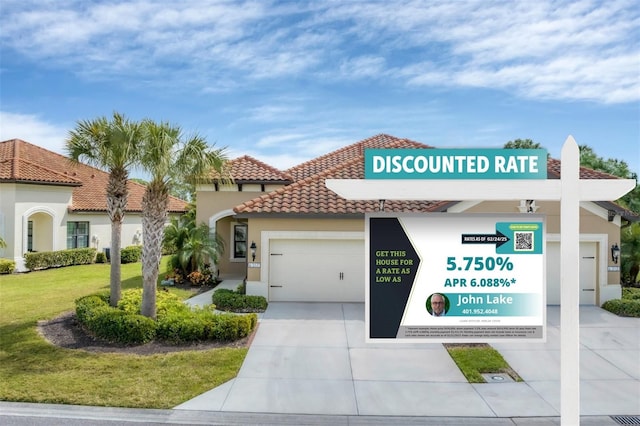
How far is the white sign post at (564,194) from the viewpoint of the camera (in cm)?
494

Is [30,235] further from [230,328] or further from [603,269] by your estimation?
Answer: [603,269]

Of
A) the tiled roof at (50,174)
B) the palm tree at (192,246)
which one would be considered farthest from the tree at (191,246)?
the tiled roof at (50,174)

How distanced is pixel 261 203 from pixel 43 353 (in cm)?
804

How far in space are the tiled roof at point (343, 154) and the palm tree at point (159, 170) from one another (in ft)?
31.2

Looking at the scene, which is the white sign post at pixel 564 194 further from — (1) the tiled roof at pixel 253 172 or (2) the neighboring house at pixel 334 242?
(1) the tiled roof at pixel 253 172

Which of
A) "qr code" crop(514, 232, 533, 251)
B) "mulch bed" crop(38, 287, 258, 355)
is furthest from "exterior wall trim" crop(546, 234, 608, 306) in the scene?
"mulch bed" crop(38, 287, 258, 355)

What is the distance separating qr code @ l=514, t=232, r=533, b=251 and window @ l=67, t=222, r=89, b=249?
27.5 metres

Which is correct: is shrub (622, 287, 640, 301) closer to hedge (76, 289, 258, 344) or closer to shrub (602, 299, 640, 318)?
shrub (602, 299, 640, 318)

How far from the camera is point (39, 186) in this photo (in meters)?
24.3

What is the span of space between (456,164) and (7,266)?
24356mm

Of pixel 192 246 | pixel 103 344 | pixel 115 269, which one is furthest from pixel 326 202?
pixel 103 344

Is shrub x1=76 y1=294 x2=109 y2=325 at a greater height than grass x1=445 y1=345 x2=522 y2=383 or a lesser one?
greater

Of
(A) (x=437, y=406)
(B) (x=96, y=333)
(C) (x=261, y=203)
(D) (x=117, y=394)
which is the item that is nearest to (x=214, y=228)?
(C) (x=261, y=203)

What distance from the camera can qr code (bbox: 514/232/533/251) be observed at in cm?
544
